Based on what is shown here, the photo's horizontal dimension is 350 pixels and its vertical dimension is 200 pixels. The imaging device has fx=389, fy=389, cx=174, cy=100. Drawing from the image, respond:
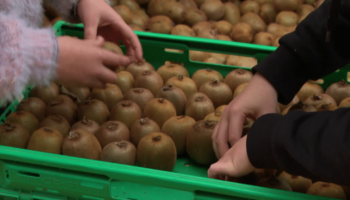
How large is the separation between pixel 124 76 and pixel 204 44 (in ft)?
1.03

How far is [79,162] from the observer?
76 centimetres

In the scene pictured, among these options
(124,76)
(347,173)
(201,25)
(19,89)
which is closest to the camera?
(347,173)

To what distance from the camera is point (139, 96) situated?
3.87ft

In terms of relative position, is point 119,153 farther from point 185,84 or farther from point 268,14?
point 268,14

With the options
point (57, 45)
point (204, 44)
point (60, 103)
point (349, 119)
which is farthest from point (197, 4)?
point (349, 119)

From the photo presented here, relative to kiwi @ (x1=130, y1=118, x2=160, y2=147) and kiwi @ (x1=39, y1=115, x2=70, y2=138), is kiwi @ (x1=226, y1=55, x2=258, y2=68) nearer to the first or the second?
kiwi @ (x1=130, y1=118, x2=160, y2=147)

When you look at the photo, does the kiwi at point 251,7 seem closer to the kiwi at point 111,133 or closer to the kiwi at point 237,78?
the kiwi at point 237,78

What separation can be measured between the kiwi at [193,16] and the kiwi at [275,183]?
1.28 meters

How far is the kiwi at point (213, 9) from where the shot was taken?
2041 mm

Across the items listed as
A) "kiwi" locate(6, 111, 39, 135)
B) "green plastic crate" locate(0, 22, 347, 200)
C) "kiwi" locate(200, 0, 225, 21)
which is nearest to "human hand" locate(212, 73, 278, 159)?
"green plastic crate" locate(0, 22, 347, 200)

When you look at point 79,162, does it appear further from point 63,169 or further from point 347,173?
point 347,173

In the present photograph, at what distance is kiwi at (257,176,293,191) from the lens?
82cm

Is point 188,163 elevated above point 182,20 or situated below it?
below

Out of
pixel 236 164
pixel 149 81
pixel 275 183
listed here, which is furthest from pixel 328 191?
pixel 149 81
